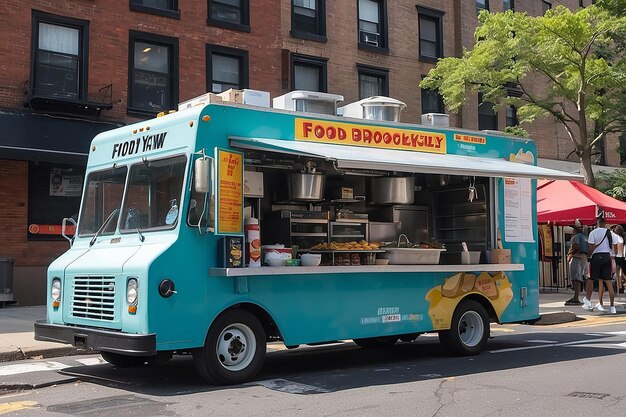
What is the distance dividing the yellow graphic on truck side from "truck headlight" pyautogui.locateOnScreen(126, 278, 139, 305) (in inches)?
158

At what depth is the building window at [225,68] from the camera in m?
20.1

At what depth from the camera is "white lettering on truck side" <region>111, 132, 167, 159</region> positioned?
8.04m

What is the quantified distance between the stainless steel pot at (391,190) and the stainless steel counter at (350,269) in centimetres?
140

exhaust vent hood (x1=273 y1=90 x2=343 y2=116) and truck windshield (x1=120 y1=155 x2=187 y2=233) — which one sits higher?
exhaust vent hood (x1=273 y1=90 x2=343 y2=116)

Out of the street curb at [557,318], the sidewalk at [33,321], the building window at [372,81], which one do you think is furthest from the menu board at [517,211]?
the building window at [372,81]

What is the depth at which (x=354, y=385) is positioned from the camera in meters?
7.68

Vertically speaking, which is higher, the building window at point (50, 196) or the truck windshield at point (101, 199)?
the building window at point (50, 196)

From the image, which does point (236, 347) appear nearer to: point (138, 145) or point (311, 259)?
point (311, 259)

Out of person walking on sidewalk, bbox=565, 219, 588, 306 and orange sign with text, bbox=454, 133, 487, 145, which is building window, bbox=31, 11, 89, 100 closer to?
orange sign with text, bbox=454, 133, 487, 145

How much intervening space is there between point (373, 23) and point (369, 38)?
574 millimetres

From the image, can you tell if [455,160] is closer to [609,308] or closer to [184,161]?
[184,161]

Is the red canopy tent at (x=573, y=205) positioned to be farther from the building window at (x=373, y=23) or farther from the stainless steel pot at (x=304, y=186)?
the stainless steel pot at (x=304, y=186)

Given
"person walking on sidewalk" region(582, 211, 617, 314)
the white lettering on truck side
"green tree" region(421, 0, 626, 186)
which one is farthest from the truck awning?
"green tree" region(421, 0, 626, 186)

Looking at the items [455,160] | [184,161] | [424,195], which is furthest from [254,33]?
[184,161]
